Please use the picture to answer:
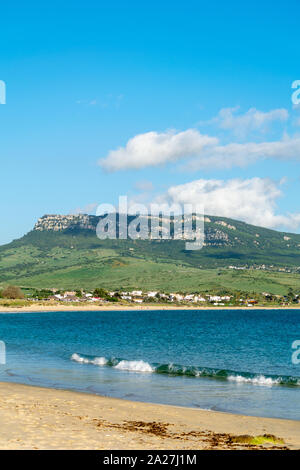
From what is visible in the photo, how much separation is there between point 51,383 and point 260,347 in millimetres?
39138

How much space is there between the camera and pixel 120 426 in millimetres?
20859

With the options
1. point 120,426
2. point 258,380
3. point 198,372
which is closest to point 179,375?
point 198,372

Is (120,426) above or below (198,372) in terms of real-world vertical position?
above

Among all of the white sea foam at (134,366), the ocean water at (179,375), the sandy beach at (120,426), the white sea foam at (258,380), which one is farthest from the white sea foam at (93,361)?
the sandy beach at (120,426)

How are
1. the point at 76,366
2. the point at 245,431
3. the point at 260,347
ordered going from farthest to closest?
1. the point at 260,347
2. the point at 76,366
3. the point at 245,431

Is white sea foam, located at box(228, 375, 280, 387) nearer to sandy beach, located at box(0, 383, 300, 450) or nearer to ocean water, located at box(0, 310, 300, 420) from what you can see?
ocean water, located at box(0, 310, 300, 420)

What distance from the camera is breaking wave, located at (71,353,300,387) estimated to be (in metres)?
35.8

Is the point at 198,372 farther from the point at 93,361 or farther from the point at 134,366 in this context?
the point at 93,361

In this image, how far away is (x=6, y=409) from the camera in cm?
2328

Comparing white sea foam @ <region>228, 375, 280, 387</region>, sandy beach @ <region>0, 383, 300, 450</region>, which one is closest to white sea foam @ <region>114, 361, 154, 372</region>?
Answer: white sea foam @ <region>228, 375, 280, 387</region>

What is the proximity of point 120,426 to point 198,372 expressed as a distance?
1976 cm
